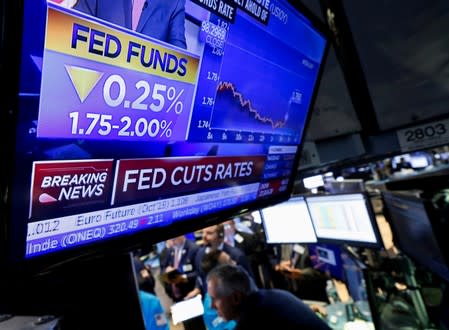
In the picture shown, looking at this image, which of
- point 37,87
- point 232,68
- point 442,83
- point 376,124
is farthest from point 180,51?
point 376,124

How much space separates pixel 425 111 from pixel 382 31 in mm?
768

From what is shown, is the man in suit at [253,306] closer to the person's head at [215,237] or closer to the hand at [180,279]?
the hand at [180,279]

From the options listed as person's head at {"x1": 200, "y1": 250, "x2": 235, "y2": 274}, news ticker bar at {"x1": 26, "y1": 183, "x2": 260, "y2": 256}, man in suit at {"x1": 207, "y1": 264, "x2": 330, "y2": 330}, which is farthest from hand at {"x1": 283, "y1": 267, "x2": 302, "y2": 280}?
news ticker bar at {"x1": 26, "y1": 183, "x2": 260, "y2": 256}

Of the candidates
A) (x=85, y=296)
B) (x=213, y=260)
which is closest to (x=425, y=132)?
(x=85, y=296)

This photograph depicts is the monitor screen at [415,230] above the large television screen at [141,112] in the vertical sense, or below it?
below

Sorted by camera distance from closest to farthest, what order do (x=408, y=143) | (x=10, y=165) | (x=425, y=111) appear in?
(x=10, y=165) → (x=425, y=111) → (x=408, y=143)

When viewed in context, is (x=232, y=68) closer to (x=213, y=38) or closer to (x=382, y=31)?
(x=213, y=38)

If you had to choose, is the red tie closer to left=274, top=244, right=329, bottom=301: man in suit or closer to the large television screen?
the large television screen

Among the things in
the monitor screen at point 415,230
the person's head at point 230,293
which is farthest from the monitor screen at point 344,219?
the person's head at point 230,293

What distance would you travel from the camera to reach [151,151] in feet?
2.98

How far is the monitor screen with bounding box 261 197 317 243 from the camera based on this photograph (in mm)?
3148

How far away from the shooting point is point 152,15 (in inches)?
32.1

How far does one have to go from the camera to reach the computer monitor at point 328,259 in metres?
3.25

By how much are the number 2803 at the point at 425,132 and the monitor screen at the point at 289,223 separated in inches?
43.2
